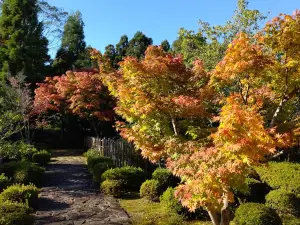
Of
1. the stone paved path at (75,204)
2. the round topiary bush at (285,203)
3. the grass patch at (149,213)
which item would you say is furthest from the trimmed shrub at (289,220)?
the stone paved path at (75,204)

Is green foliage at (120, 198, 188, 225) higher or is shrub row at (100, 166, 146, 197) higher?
shrub row at (100, 166, 146, 197)

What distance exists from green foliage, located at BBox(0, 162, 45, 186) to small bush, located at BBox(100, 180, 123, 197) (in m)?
2.44

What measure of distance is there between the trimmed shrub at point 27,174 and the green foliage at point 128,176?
2179mm

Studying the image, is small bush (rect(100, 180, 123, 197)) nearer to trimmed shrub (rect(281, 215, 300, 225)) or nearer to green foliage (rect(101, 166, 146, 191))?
green foliage (rect(101, 166, 146, 191))

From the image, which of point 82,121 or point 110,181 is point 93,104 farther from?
point 110,181

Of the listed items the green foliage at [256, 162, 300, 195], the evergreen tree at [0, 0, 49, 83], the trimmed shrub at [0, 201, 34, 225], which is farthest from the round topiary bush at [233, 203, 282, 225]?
the evergreen tree at [0, 0, 49, 83]

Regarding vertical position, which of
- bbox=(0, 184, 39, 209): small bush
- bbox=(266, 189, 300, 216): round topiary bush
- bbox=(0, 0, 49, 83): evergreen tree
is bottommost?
bbox=(266, 189, 300, 216): round topiary bush

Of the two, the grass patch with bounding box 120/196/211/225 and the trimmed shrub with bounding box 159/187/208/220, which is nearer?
the grass patch with bounding box 120/196/211/225

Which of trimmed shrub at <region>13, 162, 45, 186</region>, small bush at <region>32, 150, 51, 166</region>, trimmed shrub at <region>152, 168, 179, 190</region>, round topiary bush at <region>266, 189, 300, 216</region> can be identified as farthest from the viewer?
small bush at <region>32, 150, 51, 166</region>

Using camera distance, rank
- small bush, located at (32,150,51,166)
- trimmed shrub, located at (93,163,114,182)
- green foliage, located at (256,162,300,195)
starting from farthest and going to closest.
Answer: small bush, located at (32,150,51,166)
trimmed shrub, located at (93,163,114,182)
green foliage, located at (256,162,300,195)

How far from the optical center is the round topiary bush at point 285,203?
7215 millimetres

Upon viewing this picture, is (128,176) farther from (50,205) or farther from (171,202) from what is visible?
(171,202)

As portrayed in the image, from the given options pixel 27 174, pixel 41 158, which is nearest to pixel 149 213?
pixel 27 174

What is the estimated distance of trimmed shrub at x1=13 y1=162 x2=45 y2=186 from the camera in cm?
973
